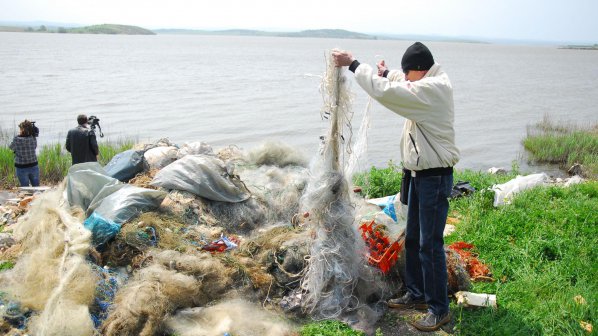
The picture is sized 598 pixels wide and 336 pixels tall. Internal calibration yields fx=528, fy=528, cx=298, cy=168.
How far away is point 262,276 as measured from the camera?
4602 mm

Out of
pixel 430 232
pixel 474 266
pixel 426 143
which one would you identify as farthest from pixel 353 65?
pixel 474 266

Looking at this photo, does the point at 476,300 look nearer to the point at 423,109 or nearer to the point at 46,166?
the point at 423,109

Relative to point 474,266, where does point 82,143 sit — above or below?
above

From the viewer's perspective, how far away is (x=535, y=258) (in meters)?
5.28

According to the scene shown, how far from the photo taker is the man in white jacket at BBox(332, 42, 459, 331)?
374 centimetres

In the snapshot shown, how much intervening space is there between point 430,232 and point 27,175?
762 centimetres

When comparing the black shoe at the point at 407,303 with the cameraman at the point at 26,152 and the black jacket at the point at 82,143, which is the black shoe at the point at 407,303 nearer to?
the black jacket at the point at 82,143

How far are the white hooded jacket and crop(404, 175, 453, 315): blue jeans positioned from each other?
161mm

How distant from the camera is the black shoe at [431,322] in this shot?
4.15 metres

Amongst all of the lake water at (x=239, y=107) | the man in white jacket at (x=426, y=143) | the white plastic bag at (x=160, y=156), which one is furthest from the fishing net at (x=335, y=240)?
the lake water at (x=239, y=107)

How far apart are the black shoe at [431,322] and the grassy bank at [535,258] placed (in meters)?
0.12

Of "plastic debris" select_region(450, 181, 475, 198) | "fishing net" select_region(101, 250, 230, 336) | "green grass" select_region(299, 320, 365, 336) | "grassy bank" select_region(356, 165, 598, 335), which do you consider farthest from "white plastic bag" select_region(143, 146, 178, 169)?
"plastic debris" select_region(450, 181, 475, 198)

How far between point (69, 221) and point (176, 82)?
86.3 ft

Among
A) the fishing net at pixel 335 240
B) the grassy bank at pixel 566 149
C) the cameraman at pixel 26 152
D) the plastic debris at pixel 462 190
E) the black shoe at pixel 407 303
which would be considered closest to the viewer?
the fishing net at pixel 335 240
